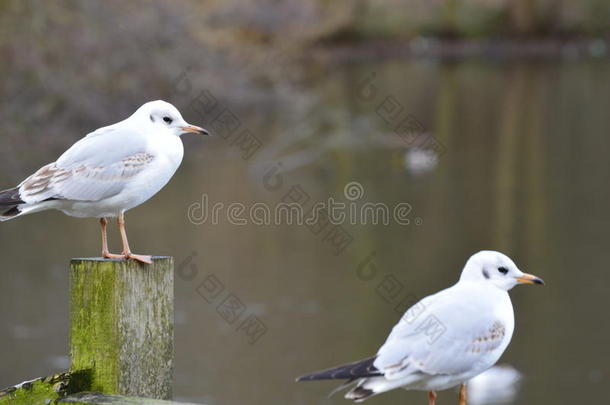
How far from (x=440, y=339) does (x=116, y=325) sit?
3.30 ft

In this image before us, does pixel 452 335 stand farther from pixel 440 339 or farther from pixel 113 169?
pixel 113 169

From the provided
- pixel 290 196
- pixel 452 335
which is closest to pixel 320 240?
pixel 290 196

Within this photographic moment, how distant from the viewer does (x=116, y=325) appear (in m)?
3.09

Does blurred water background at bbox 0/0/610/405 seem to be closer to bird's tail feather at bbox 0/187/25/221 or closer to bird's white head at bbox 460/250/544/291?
bird's tail feather at bbox 0/187/25/221

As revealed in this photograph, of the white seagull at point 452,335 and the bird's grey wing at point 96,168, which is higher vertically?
the bird's grey wing at point 96,168

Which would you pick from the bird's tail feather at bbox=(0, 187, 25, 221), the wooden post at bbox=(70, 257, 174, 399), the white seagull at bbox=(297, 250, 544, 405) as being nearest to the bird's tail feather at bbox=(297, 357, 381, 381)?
the white seagull at bbox=(297, 250, 544, 405)

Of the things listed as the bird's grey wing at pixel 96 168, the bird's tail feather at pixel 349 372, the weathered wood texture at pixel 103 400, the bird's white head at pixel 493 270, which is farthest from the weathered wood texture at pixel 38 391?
the bird's white head at pixel 493 270

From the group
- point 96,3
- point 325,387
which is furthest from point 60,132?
point 325,387

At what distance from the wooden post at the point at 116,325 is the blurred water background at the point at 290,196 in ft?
16.6

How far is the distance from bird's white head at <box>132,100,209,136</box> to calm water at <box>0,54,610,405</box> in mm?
4492

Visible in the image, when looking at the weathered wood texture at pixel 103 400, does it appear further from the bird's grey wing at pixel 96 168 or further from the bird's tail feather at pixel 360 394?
the bird's grey wing at pixel 96 168

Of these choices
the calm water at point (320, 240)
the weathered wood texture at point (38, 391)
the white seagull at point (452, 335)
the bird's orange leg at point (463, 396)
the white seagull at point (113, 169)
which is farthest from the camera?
the calm water at point (320, 240)

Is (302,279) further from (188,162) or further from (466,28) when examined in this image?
(466,28)

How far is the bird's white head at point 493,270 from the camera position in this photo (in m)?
3.53
